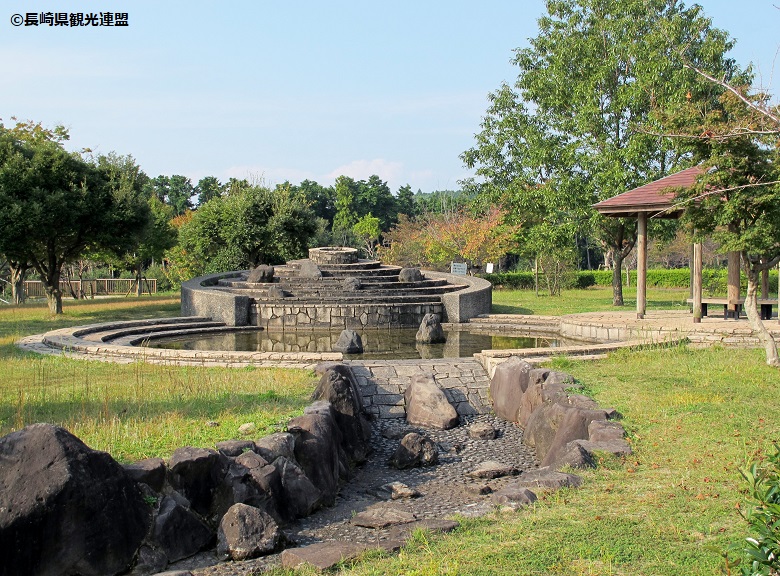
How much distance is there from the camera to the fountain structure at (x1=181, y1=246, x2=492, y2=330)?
18.0 meters

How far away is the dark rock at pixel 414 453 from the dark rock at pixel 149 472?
3.08 meters

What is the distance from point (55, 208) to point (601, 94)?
52.5 ft

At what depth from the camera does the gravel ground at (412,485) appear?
553cm

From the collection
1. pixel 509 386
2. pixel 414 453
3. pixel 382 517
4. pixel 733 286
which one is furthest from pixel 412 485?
pixel 733 286

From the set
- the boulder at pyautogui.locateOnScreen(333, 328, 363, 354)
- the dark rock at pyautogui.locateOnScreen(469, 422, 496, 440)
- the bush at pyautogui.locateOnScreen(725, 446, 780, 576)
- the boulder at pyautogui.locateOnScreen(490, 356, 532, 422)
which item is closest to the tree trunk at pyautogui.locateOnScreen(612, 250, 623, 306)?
the boulder at pyautogui.locateOnScreen(333, 328, 363, 354)

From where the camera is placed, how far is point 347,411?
28.2ft

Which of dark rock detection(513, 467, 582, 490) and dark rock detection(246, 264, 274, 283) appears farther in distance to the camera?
dark rock detection(246, 264, 274, 283)

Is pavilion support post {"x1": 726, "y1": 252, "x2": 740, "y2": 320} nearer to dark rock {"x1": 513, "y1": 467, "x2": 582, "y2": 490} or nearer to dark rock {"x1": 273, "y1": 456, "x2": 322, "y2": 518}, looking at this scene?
dark rock {"x1": 513, "y1": 467, "x2": 582, "y2": 490}

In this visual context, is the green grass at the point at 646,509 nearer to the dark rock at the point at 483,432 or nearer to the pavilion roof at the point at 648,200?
the dark rock at the point at 483,432

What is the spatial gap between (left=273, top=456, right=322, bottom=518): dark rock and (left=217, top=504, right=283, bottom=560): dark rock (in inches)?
25.9

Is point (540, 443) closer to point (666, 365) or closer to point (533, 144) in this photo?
point (666, 365)

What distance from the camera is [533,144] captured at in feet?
79.3

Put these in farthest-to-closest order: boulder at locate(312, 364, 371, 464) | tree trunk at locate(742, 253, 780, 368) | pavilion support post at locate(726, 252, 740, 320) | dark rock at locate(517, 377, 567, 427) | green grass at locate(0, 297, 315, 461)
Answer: pavilion support post at locate(726, 252, 740, 320) < tree trunk at locate(742, 253, 780, 368) < dark rock at locate(517, 377, 567, 427) < boulder at locate(312, 364, 371, 464) < green grass at locate(0, 297, 315, 461)

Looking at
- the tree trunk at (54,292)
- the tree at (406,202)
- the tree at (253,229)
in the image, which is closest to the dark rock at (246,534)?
the tree trunk at (54,292)
